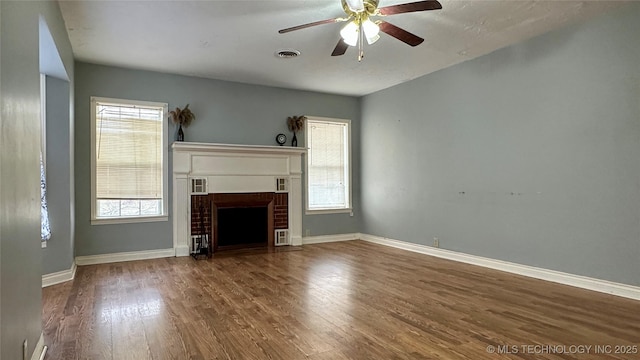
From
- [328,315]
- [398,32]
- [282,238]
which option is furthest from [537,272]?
[282,238]

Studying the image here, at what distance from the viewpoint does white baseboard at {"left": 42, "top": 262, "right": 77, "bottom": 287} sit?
162 inches

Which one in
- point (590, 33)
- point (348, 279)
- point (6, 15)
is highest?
point (590, 33)

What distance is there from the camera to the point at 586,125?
12.9ft

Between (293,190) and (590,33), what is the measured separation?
4581 millimetres

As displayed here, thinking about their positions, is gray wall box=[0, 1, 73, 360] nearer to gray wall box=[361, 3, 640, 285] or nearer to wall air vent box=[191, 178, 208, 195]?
wall air vent box=[191, 178, 208, 195]

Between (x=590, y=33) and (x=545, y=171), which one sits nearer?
(x=590, y=33)

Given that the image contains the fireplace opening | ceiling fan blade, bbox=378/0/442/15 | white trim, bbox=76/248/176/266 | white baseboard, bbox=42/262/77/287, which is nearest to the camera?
ceiling fan blade, bbox=378/0/442/15

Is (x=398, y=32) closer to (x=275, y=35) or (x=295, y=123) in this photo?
(x=275, y=35)

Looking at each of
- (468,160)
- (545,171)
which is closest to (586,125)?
Result: (545,171)

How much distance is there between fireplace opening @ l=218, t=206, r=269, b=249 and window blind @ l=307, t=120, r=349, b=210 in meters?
1.03

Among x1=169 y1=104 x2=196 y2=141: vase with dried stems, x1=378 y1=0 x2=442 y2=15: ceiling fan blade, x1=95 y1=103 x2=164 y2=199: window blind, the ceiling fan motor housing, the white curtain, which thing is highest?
the ceiling fan motor housing

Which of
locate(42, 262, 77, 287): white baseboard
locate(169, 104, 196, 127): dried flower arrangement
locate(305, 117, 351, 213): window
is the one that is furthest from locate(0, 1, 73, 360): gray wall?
locate(305, 117, 351, 213): window

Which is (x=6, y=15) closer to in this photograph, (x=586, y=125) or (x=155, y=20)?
(x=155, y=20)

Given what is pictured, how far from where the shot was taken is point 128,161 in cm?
548
